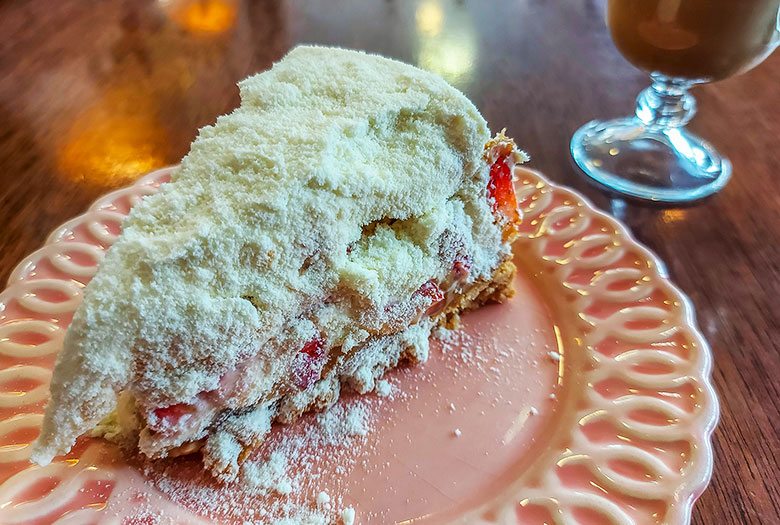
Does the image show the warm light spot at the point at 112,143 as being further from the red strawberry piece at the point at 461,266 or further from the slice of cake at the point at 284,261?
the red strawberry piece at the point at 461,266

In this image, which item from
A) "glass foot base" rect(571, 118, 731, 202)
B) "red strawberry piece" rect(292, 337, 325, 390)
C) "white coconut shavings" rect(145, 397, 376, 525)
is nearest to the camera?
"white coconut shavings" rect(145, 397, 376, 525)

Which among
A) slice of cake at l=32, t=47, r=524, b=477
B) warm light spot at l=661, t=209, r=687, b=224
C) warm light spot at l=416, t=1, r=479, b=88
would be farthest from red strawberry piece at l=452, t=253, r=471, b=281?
warm light spot at l=416, t=1, r=479, b=88

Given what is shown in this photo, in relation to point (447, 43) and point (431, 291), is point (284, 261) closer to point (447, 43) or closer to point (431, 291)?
point (431, 291)

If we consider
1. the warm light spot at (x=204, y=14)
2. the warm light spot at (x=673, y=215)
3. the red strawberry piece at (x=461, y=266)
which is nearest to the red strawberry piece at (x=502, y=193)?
the red strawberry piece at (x=461, y=266)

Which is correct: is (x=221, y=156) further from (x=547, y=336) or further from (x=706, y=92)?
(x=706, y=92)

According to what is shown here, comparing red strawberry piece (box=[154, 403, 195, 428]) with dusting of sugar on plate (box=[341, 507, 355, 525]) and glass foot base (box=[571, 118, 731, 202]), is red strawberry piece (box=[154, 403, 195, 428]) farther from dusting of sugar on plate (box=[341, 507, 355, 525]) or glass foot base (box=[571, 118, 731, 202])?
glass foot base (box=[571, 118, 731, 202])

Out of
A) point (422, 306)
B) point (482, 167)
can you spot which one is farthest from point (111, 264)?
point (482, 167)
